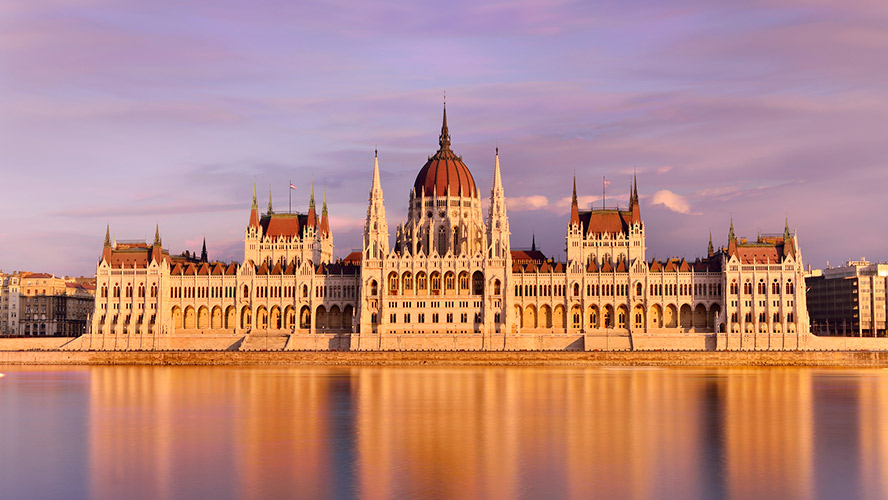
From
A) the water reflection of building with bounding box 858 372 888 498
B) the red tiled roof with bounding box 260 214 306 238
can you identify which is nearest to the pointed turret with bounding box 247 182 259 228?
the red tiled roof with bounding box 260 214 306 238

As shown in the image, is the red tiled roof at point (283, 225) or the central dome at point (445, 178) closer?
the central dome at point (445, 178)

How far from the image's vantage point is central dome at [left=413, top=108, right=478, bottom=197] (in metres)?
151

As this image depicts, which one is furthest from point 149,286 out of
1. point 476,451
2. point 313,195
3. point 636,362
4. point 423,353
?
point 476,451

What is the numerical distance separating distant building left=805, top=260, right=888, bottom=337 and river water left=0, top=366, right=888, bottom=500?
73.7 m

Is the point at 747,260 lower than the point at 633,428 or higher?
higher

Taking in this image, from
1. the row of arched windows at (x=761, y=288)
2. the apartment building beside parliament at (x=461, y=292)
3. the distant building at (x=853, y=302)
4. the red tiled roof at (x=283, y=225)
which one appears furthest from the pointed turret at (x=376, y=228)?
the distant building at (x=853, y=302)

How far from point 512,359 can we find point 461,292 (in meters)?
17.1

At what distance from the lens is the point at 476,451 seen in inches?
2173

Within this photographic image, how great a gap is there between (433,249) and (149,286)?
122ft

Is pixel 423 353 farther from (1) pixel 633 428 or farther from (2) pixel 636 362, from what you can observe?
(1) pixel 633 428

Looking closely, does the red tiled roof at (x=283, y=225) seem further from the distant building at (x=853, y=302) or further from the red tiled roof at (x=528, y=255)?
the distant building at (x=853, y=302)

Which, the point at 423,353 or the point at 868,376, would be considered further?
the point at 423,353

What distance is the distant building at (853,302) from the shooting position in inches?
6663

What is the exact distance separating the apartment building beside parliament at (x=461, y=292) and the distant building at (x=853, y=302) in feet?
100
